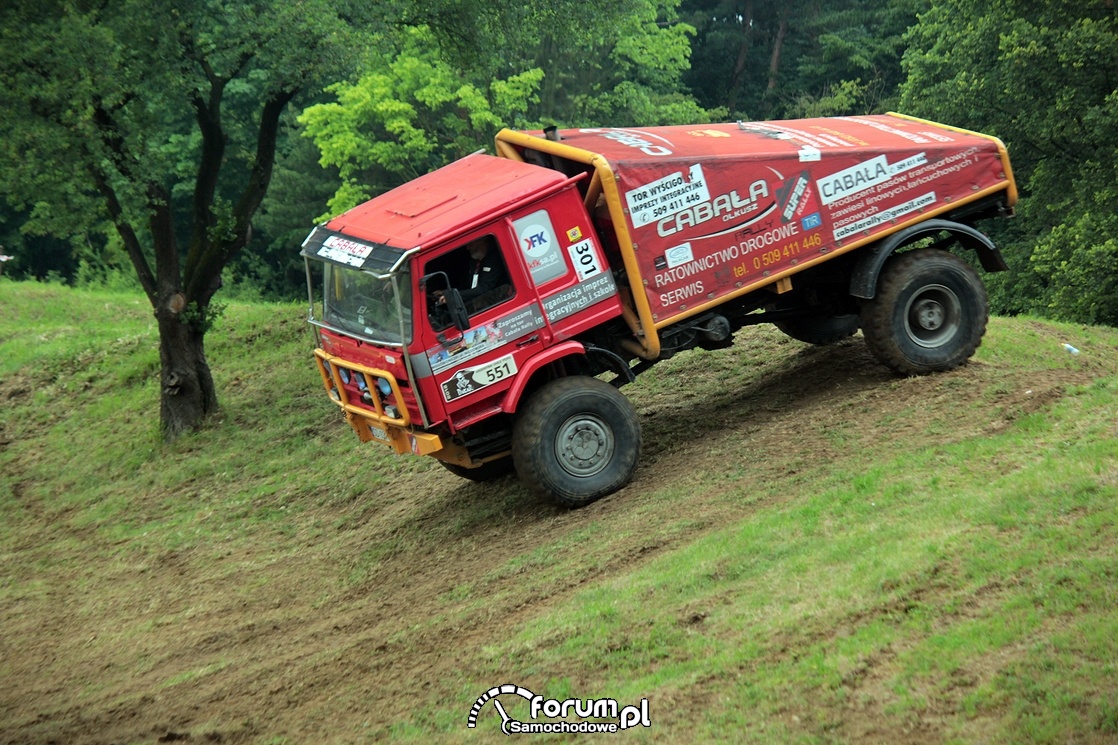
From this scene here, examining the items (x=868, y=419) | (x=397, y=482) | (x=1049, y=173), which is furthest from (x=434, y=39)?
(x=1049, y=173)

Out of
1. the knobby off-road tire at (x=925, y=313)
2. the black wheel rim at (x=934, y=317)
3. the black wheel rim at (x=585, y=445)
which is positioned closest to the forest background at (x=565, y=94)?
the black wheel rim at (x=585, y=445)

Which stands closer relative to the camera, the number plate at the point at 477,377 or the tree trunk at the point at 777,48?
the number plate at the point at 477,377

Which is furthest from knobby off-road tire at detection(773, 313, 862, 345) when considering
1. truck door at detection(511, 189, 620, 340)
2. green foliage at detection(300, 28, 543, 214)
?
green foliage at detection(300, 28, 543, 214)

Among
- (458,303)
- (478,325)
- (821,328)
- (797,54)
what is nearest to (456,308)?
(458,303)

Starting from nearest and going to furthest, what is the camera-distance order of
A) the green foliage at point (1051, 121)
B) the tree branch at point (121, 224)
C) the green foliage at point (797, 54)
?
the tree branch at point (121, 224) → the green foliage at point (1051, 121) → the green foliage at point (797, 54)

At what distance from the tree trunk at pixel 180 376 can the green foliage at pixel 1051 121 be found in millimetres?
15438

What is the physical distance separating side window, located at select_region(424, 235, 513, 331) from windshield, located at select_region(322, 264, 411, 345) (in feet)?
1.08

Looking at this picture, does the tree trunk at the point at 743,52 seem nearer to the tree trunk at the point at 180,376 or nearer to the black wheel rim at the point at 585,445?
the tree trunk at the point at 180,376

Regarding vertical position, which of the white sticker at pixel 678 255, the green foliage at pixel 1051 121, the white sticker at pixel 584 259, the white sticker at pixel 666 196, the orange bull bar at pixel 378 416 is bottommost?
the green foliage at pixel 1051 121

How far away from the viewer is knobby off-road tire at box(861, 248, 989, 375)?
451 inches

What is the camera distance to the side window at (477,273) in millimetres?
10094

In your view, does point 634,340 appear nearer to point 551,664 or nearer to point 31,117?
point 551,664

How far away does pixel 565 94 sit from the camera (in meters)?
43.3

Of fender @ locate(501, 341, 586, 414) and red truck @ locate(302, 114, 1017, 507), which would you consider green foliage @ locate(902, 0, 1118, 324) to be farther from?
fender @ locate(501, 341, 586, 414)
